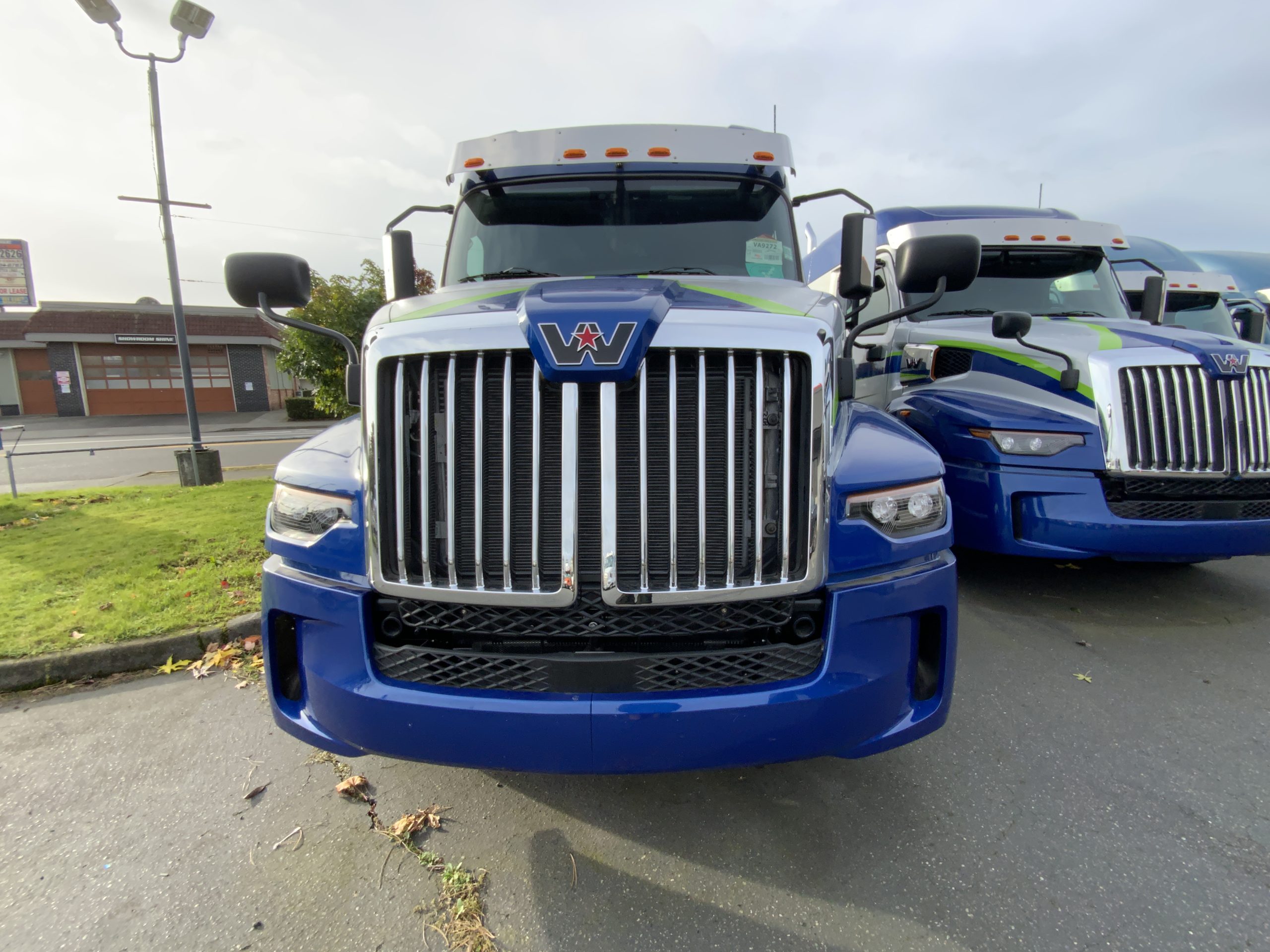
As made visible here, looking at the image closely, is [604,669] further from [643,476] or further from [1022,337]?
[1022,337]

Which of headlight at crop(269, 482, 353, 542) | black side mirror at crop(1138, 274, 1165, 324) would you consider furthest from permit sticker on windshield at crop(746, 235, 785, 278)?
black side mirror at crop(1138, 274, 1165, 324)

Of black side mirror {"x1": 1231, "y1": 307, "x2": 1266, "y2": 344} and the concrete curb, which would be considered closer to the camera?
the concrete curb

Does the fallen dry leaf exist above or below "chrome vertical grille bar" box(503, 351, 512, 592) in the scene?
below

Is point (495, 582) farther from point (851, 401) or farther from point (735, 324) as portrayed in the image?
point (851, 401)

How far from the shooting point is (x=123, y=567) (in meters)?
4.68

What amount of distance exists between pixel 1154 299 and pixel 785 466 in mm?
5307

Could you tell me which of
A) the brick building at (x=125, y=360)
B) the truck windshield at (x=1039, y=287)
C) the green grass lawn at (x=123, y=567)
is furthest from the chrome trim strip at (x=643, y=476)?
the brick building at (x=125, y=360)

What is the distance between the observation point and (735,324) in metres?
1.80

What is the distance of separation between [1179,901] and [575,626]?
1.89 m

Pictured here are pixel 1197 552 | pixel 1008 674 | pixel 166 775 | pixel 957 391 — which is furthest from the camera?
pixel 957 391

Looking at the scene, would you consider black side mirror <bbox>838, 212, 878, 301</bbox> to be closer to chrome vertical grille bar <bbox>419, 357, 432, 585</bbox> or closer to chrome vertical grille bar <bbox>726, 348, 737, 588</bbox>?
chrome vertical grille bar <bbox>726, 348, 737, 588</bbox>

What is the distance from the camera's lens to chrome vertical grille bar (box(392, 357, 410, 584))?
1821 mm

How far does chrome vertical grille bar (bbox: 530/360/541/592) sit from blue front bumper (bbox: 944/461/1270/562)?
3.01 m

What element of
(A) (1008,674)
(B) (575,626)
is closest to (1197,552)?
(A) (1008,674)
